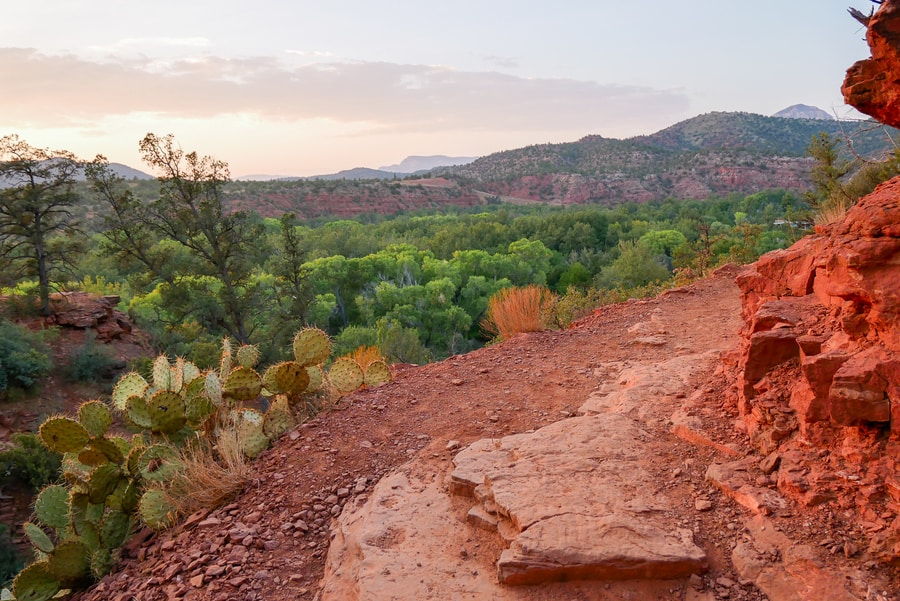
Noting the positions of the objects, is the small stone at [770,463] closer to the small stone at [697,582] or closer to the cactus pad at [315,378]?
the small stone at [697,582]

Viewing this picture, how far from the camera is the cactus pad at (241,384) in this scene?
16.5ft

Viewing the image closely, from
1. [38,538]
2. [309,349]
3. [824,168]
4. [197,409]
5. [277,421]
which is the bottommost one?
[38,538]

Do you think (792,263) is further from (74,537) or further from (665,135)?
(665,135)

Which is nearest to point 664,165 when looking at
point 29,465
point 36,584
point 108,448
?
point 29,465

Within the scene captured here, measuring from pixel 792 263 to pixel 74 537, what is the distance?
567 cm

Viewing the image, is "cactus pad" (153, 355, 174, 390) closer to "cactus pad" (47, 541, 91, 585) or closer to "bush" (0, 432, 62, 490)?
"cactus pad" (47, 541, 91, 585)

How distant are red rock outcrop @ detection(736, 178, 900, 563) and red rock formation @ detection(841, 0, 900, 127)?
45 cm

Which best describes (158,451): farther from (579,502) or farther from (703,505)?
(703,505)

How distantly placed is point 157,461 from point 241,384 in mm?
865

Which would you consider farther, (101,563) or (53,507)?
(53,507)

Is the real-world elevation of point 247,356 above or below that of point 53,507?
above

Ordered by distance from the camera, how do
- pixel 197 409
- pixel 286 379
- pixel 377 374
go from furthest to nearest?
pixel 377 374, pixel 286 379, pixel 197 409

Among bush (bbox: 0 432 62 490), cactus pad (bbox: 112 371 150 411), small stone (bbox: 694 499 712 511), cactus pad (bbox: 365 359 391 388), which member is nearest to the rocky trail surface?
small stone (bbox: 694 499 712 511)

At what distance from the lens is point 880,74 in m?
2.68
